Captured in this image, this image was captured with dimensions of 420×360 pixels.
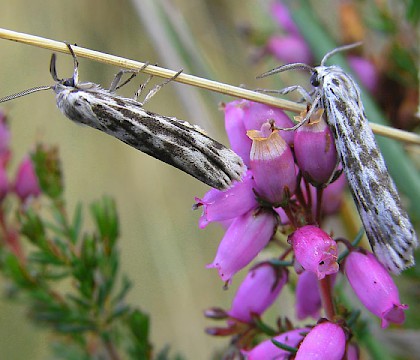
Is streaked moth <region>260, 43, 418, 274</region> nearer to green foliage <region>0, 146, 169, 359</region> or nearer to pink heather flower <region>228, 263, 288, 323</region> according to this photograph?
pink heather flower <region>228, 263, 288, 323</region>

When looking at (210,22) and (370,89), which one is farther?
(210,22)

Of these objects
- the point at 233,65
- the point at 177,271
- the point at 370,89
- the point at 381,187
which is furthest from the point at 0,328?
the point at 381,187

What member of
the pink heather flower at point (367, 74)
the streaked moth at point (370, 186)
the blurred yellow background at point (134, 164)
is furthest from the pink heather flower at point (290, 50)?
the streaked moth at point (370, 186)

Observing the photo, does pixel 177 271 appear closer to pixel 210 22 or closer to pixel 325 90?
pixel 210 22

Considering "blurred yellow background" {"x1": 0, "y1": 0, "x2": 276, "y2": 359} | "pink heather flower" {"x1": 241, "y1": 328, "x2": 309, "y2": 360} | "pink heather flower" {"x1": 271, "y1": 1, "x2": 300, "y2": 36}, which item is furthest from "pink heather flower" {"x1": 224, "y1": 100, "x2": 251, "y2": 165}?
"blurred yellow background" {"x1": 0, "y1": 0, "x2": 276, "y2": 359}

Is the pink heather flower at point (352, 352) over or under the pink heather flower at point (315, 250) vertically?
under

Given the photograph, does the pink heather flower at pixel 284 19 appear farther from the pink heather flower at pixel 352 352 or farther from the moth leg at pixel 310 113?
the pink heather flower at pixel 352 352
